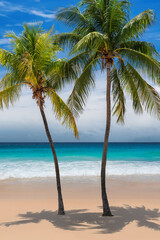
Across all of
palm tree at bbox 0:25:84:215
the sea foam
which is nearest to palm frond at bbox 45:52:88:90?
palm tree at bbox 0:25:84:215

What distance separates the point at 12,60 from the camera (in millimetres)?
8438

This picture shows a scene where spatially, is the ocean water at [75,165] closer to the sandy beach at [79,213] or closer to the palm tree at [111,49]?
the sandy beach at [79,213]

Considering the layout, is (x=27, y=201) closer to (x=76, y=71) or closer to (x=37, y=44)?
(x=76, y=71)

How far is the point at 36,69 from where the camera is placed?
8.27 meters

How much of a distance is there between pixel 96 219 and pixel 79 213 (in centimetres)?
95

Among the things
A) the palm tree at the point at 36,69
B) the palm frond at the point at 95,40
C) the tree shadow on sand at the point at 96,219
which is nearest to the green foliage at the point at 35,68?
the palm tree at the point at 36,69

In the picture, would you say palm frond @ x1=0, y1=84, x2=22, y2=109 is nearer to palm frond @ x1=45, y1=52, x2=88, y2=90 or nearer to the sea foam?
palm frond @ x1=45, y1=52, x2=88, y2=90

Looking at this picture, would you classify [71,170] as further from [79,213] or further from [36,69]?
[36,69]

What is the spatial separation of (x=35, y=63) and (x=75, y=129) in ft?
7.87

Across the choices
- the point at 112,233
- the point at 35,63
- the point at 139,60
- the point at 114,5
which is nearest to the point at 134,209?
the point at 112,233

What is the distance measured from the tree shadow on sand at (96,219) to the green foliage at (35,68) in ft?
8.59

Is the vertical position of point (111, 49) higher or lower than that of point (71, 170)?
higher

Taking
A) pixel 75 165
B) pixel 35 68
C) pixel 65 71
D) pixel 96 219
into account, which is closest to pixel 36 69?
pixel 35 68

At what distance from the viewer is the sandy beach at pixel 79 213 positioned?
7.31 metres
